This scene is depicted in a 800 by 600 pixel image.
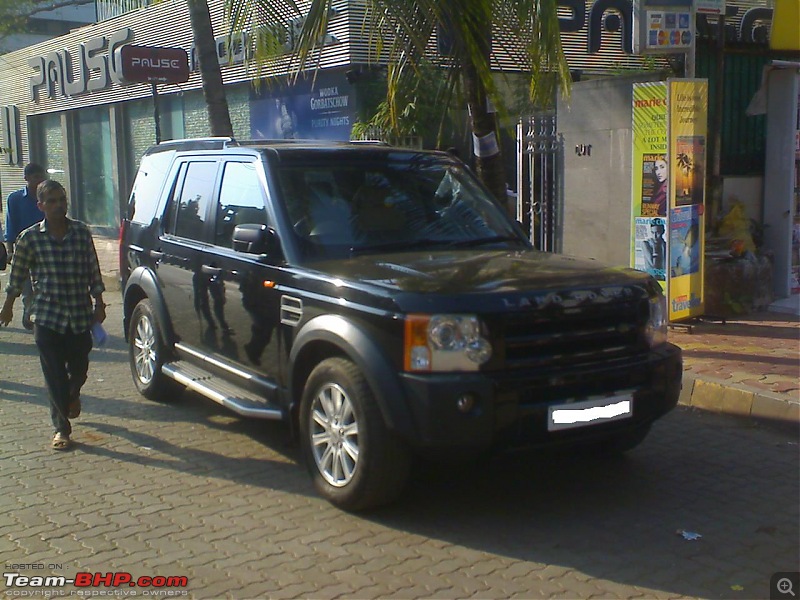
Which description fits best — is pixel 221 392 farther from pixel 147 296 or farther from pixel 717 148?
pixel 717 148

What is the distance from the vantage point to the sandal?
21.0 ft

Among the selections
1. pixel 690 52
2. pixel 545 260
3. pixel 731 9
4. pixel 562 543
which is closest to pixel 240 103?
pixel 731 9

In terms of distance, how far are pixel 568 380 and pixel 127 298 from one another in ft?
14.4

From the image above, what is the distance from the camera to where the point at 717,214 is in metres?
11.2

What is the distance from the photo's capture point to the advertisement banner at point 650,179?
8.84 meters

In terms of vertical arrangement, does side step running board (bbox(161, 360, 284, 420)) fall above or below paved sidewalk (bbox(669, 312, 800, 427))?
above

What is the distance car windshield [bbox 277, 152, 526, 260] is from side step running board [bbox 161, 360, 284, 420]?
3.18 feet

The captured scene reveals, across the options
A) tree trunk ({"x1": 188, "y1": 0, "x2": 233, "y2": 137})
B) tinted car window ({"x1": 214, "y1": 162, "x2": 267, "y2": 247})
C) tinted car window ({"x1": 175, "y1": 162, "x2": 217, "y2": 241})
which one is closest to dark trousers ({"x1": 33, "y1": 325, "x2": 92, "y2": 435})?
tinted car window ({"x1": 175, "y1": 162, "x2": 217, "y2": 241})

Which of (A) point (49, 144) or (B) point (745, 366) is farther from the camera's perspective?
(A) point (49, 144)

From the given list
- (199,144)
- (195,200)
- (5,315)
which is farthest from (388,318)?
(5,315)

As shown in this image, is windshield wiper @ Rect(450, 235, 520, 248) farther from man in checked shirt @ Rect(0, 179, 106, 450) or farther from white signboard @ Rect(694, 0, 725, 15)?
white signboard @ Rect(694, 0, 725, 15)

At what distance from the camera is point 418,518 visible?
5039 millimetres

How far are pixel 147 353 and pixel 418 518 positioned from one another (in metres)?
3.42

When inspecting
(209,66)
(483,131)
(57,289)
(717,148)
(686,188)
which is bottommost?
(57,289)
